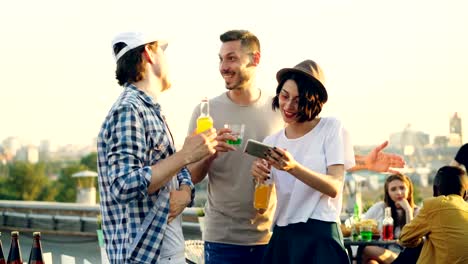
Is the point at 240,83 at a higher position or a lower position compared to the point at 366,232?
higher

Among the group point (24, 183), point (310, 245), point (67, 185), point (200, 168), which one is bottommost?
point (67, 185)

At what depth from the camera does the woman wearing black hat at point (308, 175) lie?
Answer: 3383 mm

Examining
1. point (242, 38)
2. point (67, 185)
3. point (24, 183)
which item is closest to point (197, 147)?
point (242, 38)

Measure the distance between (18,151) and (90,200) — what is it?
154 feet

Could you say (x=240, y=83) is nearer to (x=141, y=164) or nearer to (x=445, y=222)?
(x=141, y=164)

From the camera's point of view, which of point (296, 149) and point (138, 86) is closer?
point (138, 86)

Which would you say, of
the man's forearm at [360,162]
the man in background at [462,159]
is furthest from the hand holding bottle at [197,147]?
the man in background at [462,159]

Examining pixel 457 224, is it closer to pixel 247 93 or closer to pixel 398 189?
pixel 247 93

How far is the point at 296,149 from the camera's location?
3514mm

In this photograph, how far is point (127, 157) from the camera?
8.85 ft

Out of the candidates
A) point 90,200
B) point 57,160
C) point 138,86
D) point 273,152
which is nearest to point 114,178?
point 138,86

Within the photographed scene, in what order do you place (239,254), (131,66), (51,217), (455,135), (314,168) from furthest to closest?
(51,217), (455,135), (239,254), (314,168), (131,66)

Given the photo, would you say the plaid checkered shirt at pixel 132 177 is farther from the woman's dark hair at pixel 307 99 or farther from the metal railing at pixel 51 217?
the metal railing at pixel 51 217

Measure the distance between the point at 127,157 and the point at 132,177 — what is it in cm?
7
